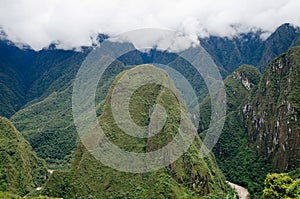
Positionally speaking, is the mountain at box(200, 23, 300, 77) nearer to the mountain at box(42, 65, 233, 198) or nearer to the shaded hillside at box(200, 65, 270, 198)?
the shaded hillside at box(200, 65, 270, 198)

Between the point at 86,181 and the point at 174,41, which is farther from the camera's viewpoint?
the point at 174,41

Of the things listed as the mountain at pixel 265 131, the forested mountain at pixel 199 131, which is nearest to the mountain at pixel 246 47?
the forested mountain at pixel 199 131

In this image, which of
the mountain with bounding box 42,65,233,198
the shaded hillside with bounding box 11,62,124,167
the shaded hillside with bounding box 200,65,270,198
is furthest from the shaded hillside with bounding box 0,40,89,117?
the mountain with bounding box 42,65,233,198

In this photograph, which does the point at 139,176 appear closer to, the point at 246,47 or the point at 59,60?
the point at 59,60

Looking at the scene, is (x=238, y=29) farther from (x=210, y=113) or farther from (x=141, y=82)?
(x=141, y=82)

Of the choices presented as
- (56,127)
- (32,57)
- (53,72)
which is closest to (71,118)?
(56,127)

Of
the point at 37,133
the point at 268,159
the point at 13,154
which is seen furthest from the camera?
the point at 37,133
